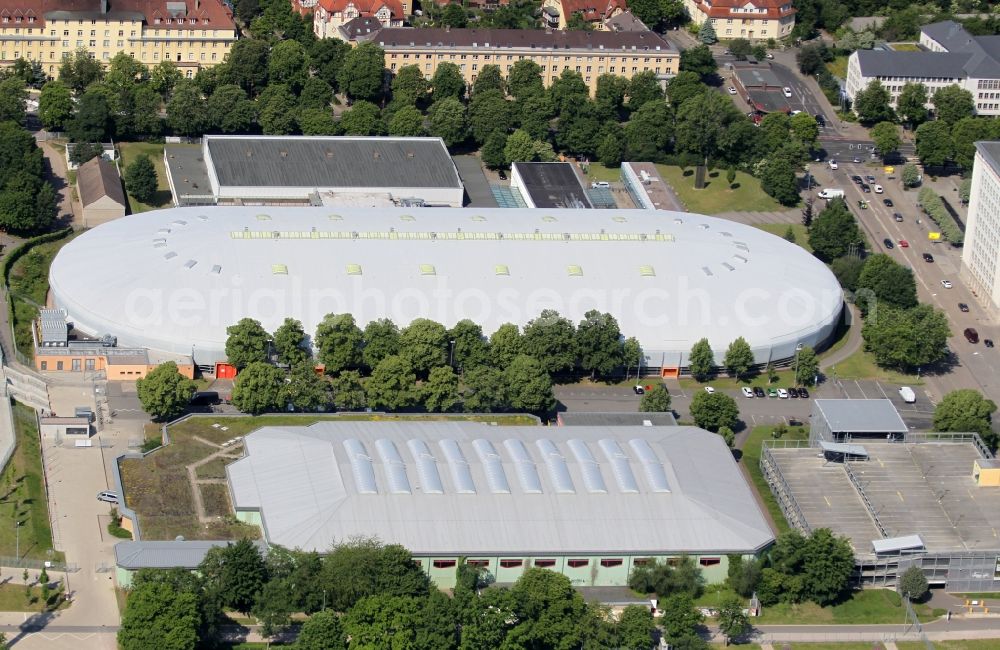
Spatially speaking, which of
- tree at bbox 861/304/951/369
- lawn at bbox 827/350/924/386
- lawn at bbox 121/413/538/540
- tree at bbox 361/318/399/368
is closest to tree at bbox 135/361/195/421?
lawn at bbox 121/413/538/540

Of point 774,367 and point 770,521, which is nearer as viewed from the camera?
point 770,521

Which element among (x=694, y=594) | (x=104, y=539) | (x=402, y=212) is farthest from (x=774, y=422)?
(x=104, y=539)

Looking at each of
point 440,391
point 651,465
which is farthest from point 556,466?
point 440,391

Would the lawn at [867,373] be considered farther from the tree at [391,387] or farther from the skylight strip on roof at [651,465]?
the tree at [391,387]

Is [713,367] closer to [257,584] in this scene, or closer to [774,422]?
[774,422]

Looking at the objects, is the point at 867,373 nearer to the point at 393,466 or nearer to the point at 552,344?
the point at 552,344

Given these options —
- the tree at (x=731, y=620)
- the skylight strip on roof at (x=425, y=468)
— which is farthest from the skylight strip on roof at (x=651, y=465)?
the skylight strip on roof at (x=425, y=468)
